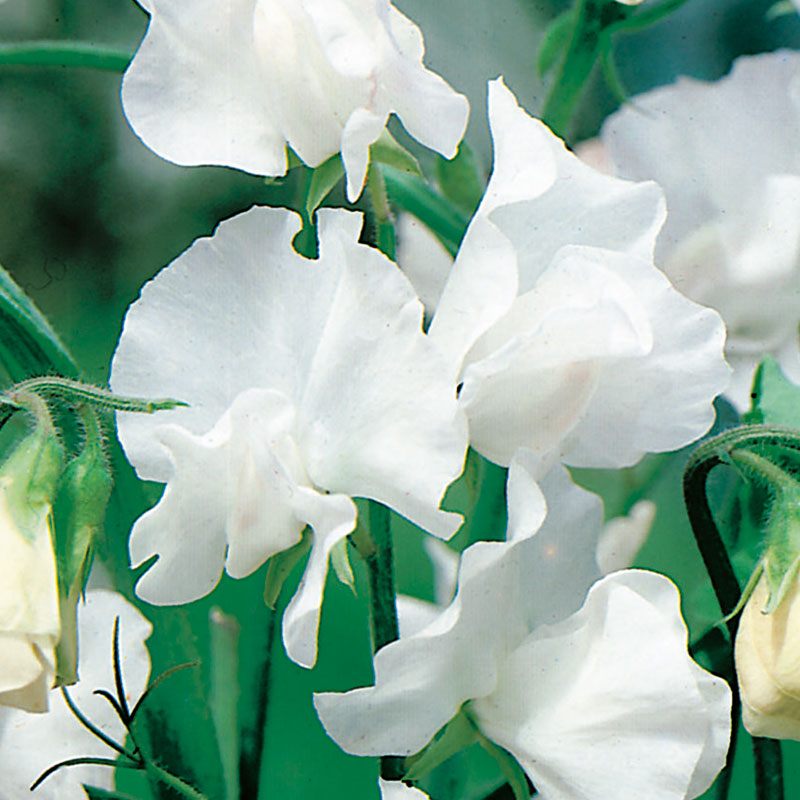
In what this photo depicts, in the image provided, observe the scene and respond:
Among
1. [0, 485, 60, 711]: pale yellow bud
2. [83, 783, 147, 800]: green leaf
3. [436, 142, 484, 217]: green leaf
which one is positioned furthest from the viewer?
[436, 142, 484, 217]: green leaf

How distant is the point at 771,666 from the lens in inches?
12.4

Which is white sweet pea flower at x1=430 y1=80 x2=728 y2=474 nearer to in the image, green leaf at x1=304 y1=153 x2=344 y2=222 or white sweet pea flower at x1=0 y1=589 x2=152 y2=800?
green leaf at x1=304 y1=153 x2=344 y2=222

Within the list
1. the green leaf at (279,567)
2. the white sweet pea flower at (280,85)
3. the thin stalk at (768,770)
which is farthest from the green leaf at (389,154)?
the thin stalk at (768,770)

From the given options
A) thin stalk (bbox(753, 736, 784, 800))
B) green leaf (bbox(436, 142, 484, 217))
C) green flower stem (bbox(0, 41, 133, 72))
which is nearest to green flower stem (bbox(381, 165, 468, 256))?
green leaf (bbox(436, 142, 484, 217))

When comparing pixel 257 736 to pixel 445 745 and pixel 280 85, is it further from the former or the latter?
pixel 280 85

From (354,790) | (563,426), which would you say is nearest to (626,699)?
(563,426)

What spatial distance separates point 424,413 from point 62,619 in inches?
4.2

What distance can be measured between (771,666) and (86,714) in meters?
0.24

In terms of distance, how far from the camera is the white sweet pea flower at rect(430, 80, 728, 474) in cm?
29

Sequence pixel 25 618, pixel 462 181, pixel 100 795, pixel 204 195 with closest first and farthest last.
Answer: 1. pixel 25 618
2. pixel 100 795
3. pixel 462 181
4. pixel 204 195

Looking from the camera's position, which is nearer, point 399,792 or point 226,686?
point 399,792

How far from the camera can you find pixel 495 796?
1.30ft

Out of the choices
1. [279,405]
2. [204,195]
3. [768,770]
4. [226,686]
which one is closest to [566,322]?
[279,405]

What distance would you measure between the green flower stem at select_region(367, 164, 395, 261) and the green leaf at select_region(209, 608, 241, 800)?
20cm
